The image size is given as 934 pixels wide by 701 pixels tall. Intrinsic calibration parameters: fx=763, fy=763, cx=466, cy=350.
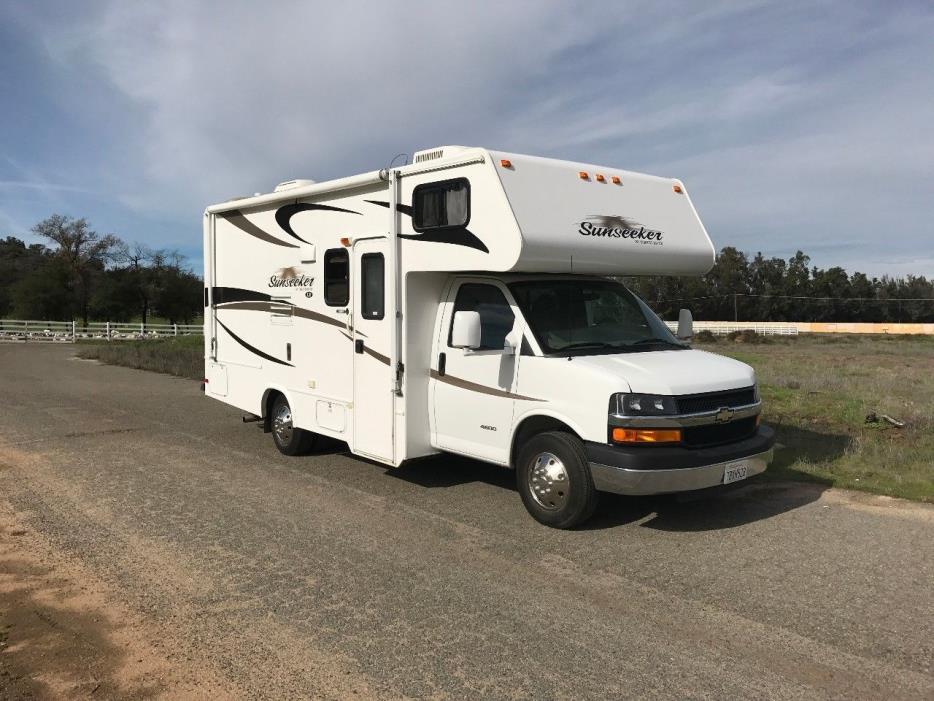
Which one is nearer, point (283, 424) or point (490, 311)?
point (490, 311)

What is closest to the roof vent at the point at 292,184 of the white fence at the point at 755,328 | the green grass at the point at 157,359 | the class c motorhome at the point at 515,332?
the class c motorhome at the point at 515,332

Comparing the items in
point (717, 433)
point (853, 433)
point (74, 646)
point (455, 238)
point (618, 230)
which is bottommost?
point (74, 646)

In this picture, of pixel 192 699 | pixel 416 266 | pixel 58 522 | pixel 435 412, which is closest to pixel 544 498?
pixel 435 412

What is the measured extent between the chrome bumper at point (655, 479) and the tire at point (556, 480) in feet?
0.48

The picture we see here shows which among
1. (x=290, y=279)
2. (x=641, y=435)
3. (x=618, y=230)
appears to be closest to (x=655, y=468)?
(x=641, y=435)

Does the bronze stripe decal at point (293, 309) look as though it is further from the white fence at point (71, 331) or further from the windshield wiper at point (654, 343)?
the white fence at point (71, 331)

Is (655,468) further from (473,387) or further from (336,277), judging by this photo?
(336,277)

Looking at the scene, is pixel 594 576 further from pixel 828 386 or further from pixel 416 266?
pixel 828 386

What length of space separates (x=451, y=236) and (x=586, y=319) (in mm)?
1373

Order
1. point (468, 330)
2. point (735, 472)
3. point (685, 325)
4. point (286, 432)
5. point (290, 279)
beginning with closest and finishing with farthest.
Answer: point (735, 472), point (468, 330), point (685, 325), point (290, 279), point (286, 432)

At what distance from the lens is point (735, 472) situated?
5.93 meters

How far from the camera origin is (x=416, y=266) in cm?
695

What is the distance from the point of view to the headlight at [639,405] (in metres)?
5.59

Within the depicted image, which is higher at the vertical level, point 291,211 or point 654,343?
point 291,211
